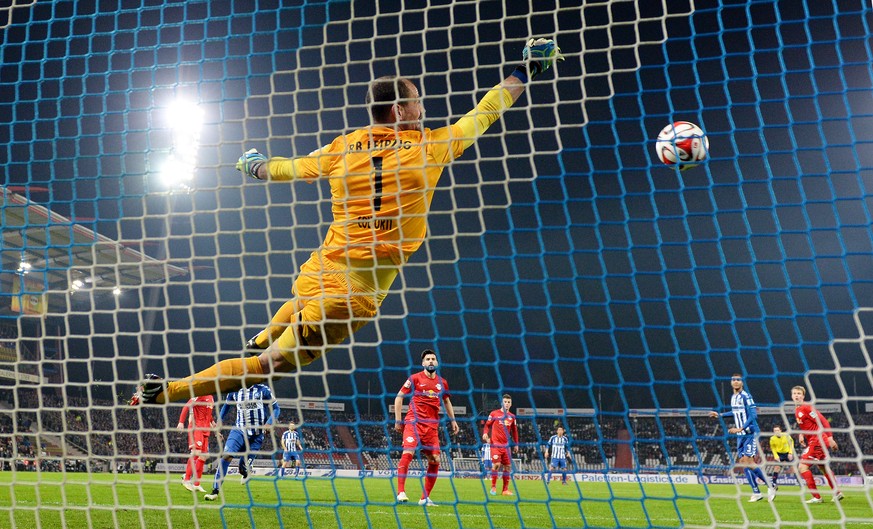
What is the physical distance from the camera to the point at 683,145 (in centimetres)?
478

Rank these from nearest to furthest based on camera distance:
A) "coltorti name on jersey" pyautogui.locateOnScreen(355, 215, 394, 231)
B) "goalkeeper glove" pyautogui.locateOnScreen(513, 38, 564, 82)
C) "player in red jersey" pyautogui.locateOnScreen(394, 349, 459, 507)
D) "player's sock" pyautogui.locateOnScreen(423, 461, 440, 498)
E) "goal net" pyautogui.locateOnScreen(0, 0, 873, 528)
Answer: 1. "goalkeeper glove" pyautogui.locateOnScreen(513, 38, 564, 82)
2. "coltorti name on jersey" pyautogui.locateOnScreen(355, 215, 394, 231)
3. "goal net" pyautogui.locateOnScreen(0, 0, 873, 528)
4. "player's sock" pyautogui.locateOnScreen(423, 461, 440, 498)
5. "player in red jersey" pyautogui.locateOnScreen(394, 349, 459, 507)

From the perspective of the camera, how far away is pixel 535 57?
15.1 feet

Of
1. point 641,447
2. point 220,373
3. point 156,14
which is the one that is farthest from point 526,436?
point 220,373

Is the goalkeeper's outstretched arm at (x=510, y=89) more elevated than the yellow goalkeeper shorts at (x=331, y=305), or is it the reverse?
the goalkeeper's outstretched arm at (x=510, y=89)

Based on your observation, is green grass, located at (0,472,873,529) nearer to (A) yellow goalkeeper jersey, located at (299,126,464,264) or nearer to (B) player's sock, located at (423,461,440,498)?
(B) player's sock, located at (423,461,440,498)

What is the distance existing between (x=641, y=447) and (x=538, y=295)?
7.76 m

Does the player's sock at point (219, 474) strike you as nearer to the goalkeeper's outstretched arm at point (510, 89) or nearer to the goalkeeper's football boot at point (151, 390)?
the goalkeeper's football boot at point (151, 390)

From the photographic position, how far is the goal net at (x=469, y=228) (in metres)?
4.89

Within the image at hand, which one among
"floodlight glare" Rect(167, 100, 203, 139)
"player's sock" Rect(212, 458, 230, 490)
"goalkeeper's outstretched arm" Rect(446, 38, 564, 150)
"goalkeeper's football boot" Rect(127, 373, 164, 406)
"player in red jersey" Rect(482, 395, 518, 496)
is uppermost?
"floodlight glare" Rect(167, 100, 203, 139)

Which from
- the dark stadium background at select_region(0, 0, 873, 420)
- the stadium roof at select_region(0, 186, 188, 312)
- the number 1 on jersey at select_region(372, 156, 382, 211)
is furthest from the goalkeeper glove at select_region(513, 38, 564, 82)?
the stadium roof at select_region(0, 186, 188, 312)

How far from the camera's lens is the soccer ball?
4691 mm

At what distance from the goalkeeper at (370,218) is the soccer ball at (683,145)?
0.96 m

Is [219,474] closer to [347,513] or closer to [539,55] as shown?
[347,513]

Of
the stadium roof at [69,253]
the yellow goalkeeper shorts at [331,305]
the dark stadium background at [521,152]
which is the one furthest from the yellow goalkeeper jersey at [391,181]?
the dark stadium background at [521,152]
